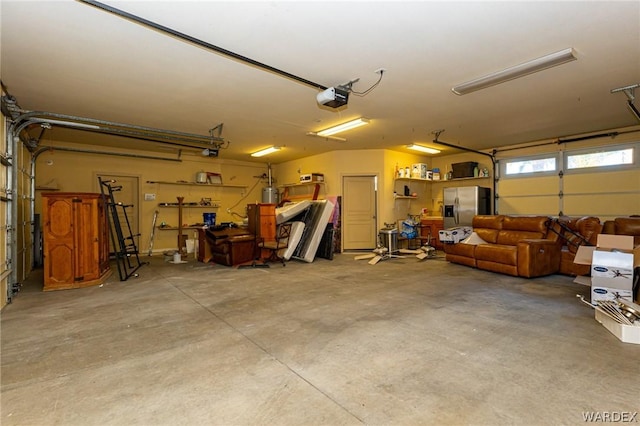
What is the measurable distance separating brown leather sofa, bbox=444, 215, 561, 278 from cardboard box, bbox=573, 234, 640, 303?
1341 mm

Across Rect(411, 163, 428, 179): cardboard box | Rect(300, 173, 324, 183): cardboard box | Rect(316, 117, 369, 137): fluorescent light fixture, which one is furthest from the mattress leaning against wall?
Rect(411, 163, 428, 179): cardboard box

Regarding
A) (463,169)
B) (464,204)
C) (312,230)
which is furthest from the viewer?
(463,169)

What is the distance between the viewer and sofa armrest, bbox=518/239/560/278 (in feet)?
16.0

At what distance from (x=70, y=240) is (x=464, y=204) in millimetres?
8343

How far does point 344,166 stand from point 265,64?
196 inches

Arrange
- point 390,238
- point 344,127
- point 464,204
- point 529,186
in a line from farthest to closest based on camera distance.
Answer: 1. point 464,204
2. point 529,186
3. point 390,238
4. point 344,127

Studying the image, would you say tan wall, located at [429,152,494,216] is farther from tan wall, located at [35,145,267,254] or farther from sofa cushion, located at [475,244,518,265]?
tan wall, located at [35,145,267,254]

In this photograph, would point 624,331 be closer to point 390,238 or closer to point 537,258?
point 537,258

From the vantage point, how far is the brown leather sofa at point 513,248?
4961mm

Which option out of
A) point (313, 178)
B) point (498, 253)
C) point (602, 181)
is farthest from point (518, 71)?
point (313, 178)

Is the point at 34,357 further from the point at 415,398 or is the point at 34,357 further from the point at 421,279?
the point at 421,279

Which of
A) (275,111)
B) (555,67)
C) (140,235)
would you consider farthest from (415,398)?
(140,235)

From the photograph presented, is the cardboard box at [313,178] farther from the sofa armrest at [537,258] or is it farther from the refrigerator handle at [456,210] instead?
the sofa armrest at [537,258]

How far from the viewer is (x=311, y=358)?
7.61 feet
